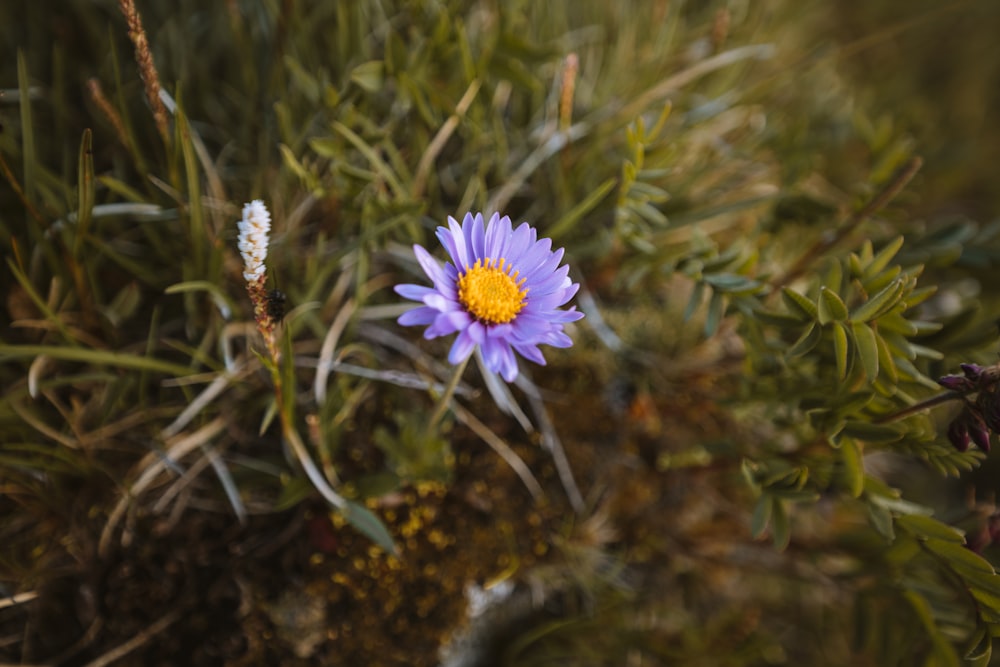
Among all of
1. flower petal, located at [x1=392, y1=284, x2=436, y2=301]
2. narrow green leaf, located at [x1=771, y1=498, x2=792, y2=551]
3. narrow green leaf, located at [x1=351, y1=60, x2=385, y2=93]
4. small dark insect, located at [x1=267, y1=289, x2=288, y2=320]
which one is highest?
narrow green leaf, located at [x1=351, y1=60, x2=385, y2=93]

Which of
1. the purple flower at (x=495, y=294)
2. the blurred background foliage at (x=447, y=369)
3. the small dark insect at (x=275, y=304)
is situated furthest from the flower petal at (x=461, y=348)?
the blurred background foliage at (x=447, y=369)

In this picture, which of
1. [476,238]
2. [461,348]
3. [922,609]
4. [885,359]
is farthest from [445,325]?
[922,609]

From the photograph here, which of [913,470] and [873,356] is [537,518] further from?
[913,470]

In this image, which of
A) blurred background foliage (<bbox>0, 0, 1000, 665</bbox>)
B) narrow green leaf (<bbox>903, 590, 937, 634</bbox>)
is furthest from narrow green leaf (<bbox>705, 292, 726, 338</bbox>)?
narrow green leaf (<bbox>903, 590, 937, 634</bbox>)

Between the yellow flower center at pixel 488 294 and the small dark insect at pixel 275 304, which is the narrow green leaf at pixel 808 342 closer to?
the yellow flower center at pixel 488 294

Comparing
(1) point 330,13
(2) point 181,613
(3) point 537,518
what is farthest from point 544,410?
(1) point 330,13

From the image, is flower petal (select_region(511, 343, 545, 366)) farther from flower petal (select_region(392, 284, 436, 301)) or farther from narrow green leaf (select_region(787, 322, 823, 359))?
narrow green leaf (select_region(787, 322, 823, 359))

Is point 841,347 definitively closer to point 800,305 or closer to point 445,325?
point 800,305
